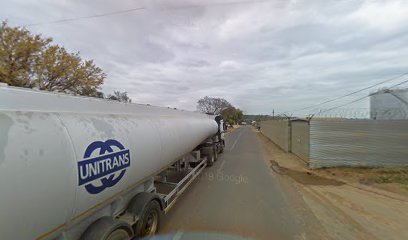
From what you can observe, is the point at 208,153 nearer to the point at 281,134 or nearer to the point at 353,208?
the point at 353,208

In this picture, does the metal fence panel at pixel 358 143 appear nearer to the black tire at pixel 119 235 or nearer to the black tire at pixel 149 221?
the black tire at pixel 149 221

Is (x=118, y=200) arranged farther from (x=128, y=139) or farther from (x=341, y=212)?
(x=341, y=212)

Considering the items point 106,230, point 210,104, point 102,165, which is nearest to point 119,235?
point 106,230

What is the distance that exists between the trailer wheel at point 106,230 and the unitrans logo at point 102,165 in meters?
0.48

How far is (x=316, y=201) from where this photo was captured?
622 cm

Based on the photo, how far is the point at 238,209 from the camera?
555cm

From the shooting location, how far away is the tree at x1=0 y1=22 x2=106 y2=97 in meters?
14.0

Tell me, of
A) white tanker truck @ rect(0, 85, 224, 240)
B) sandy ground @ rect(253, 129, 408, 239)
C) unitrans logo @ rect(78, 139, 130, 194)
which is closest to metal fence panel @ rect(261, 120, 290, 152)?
sandy ground @ rect(253, 129, 408, 239)

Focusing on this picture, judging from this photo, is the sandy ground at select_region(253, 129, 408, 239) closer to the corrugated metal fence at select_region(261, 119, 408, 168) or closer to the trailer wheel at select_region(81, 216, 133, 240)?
the corrugated metal fence at select_region(261, 119, 408, 168)

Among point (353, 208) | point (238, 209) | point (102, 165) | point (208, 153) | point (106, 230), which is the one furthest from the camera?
point (208, 153)

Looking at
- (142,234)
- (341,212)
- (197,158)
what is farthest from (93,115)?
(197,158)

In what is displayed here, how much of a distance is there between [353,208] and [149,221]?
5.08m

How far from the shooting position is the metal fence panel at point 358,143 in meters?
9.54

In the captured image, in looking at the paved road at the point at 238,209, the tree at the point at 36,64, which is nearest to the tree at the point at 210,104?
the tree at the point at 36,64
